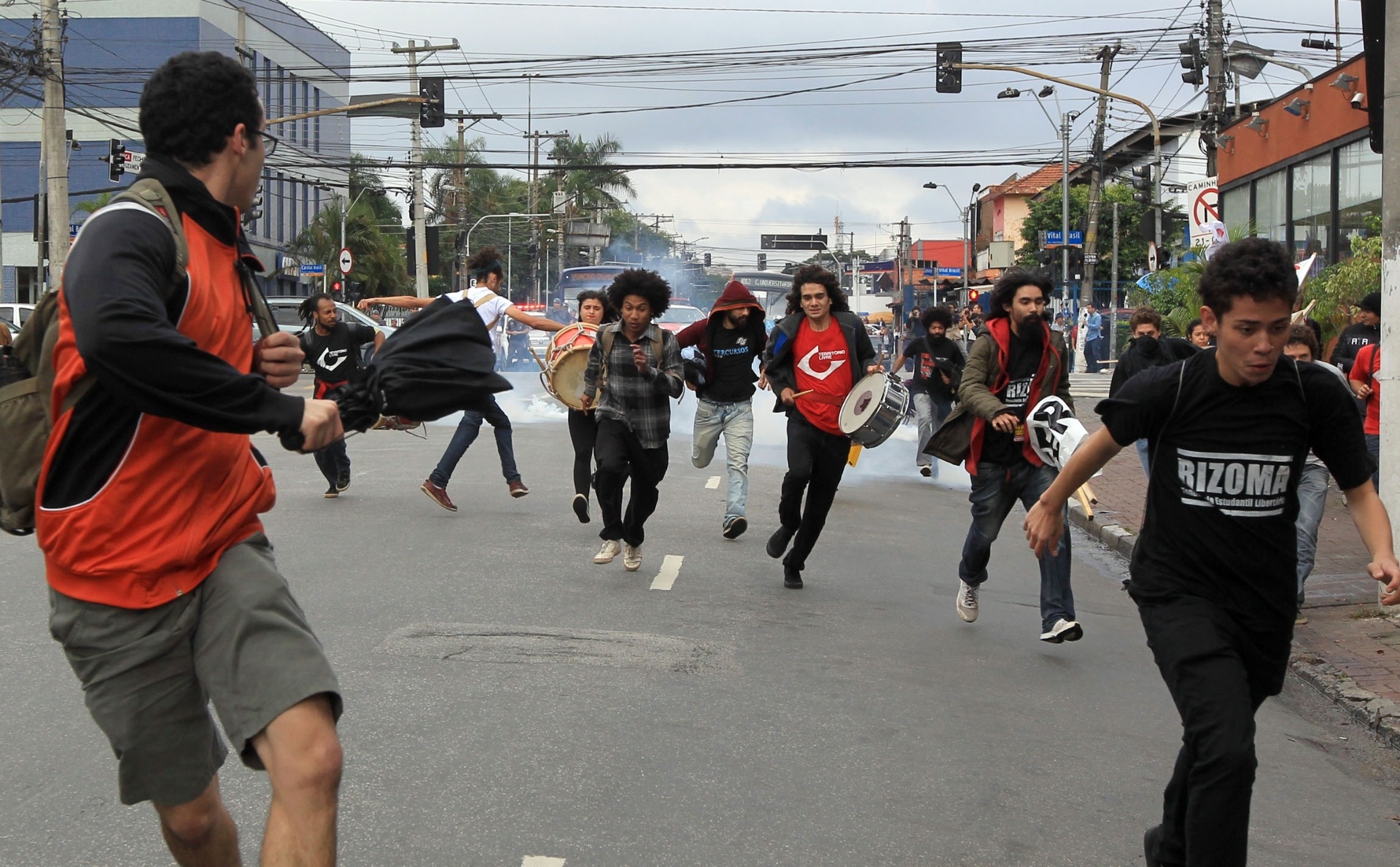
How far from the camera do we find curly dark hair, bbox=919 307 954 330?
15.6 metres


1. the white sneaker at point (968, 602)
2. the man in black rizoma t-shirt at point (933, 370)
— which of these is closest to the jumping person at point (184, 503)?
the white sneaker at point (968, 602)

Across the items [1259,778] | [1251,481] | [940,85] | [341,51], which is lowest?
[1259,778]

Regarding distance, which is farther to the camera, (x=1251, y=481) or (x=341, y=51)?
(x=341, y=51)

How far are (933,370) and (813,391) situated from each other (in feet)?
23.5

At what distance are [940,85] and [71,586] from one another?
983 inches

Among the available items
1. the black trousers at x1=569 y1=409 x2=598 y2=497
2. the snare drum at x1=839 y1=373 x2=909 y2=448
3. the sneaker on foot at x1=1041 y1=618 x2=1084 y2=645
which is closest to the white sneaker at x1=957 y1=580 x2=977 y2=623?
the sneaker on foot at x1=1041 y1=618 x2=1084 y2=645

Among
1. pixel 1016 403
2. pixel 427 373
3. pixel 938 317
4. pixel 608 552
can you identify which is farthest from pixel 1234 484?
pixel 938 317

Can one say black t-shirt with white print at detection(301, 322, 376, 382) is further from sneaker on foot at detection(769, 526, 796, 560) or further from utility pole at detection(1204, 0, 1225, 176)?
utility pole at detection(1204, 0, 1225, 176)

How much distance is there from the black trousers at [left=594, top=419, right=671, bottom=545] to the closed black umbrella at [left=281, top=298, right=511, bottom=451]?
564 cm

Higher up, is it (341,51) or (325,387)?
(341,51)

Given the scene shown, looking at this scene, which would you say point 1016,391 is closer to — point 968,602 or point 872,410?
point 968,602

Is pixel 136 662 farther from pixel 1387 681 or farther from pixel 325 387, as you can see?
pixel 325 387

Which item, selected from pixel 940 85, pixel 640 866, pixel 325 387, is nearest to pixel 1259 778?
pixel 640 866

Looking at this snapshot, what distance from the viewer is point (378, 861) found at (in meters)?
4.12
